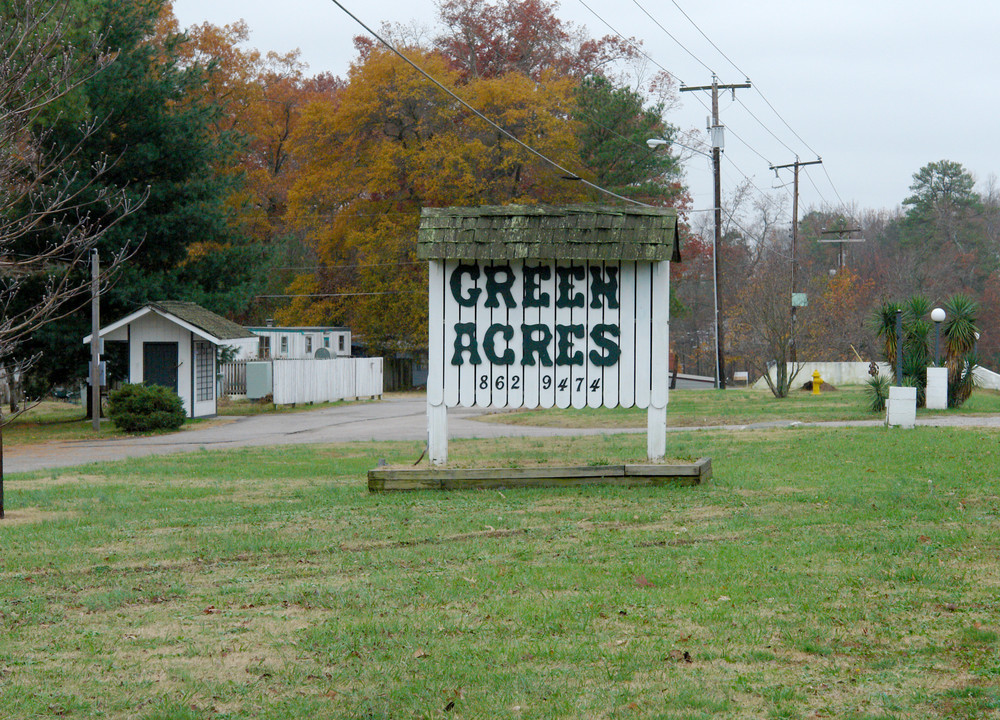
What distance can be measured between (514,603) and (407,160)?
43281mm

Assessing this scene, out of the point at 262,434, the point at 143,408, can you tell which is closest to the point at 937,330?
the point at 262,434

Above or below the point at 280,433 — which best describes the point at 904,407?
above

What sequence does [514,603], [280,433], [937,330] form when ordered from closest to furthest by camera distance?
[514,603]
[937,330]
[280,433]

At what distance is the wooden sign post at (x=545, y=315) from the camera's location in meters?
12.3

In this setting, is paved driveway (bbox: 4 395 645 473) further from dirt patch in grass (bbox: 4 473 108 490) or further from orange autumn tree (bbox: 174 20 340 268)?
orange autumn tree (bbox: 174 20 340 268)

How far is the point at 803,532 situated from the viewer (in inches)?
354

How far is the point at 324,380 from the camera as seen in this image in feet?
134

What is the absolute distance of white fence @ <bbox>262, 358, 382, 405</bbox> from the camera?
37.8m

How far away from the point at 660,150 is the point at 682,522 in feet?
138

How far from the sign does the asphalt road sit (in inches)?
387

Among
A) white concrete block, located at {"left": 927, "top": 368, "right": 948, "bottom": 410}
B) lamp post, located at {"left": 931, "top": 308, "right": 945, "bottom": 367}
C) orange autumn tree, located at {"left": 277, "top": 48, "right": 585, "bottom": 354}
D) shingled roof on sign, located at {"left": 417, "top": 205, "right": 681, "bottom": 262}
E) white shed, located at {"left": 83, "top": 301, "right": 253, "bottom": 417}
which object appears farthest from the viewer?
orange autumn tree, located at {"left": 277, "top": 48, "right": 585, "bottom": 354}

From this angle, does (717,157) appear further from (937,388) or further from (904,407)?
(904,407)

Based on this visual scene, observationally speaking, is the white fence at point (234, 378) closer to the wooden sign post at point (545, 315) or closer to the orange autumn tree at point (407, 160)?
the orange autumn tree at point (407, 160)

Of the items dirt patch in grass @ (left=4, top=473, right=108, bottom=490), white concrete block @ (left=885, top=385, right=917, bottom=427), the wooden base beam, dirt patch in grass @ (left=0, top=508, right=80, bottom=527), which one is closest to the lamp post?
white concrete block @ (left=885, top=385, right=917, bottom=427)
